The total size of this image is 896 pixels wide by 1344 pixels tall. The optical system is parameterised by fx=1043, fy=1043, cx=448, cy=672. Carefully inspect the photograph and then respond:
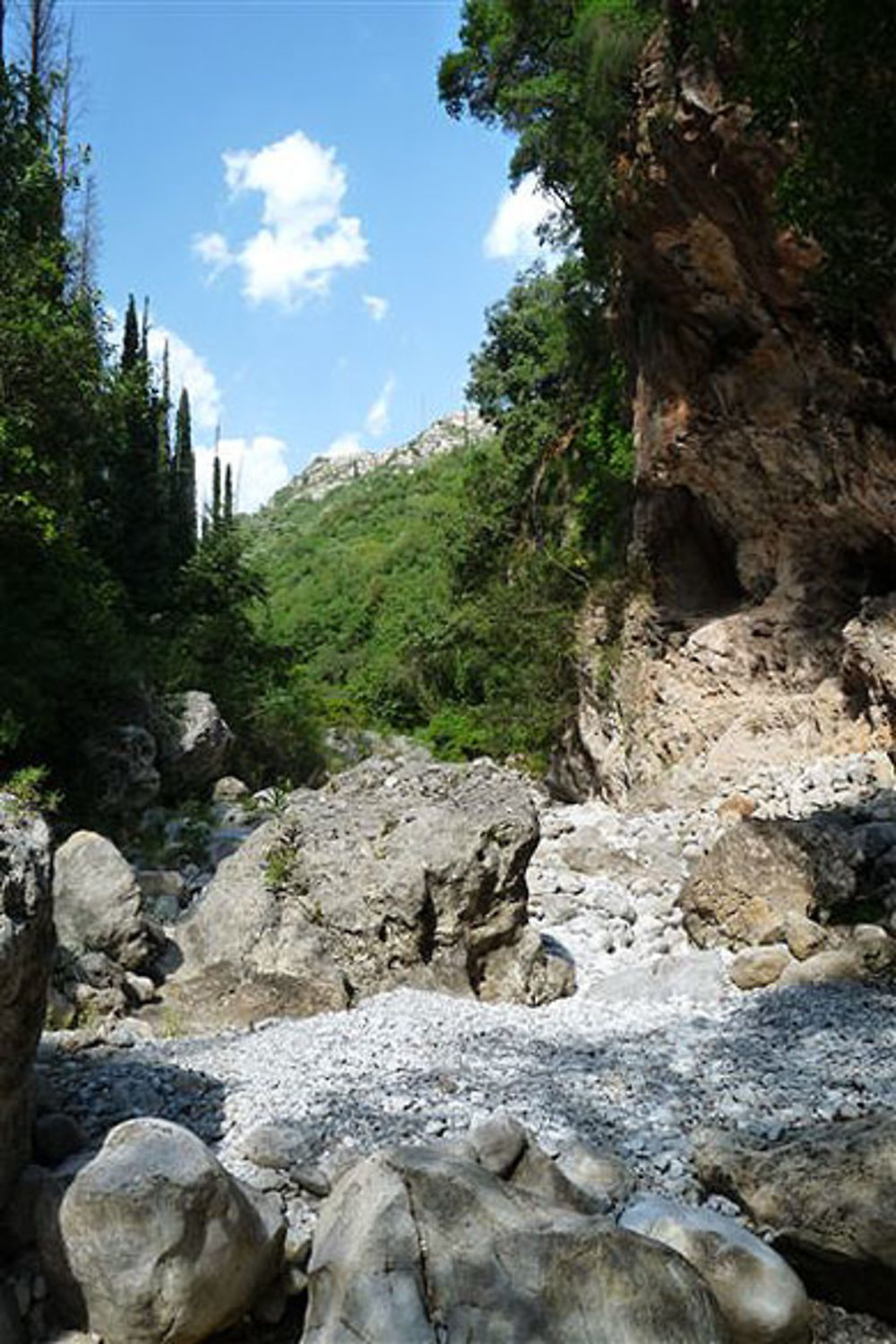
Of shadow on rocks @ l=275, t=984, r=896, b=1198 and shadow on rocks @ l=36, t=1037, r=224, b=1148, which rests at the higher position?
shadow on rocks @ l=36, t=1037, r=224, b=1148

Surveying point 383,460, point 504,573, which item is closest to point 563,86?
point 504,573

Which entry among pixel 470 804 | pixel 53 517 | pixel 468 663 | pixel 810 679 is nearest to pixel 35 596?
pixel 53 517

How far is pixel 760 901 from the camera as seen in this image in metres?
8.15

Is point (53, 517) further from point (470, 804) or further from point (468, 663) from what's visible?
point (468, 663)

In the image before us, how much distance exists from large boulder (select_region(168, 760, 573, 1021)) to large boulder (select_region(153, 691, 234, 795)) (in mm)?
7245

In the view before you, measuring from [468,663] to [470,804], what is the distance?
604 inches

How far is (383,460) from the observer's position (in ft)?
269

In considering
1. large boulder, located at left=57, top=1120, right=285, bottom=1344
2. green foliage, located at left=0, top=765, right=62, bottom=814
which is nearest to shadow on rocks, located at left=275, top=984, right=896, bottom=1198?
large boulder, located at left=57, top=1120, right=285, bottom=1344

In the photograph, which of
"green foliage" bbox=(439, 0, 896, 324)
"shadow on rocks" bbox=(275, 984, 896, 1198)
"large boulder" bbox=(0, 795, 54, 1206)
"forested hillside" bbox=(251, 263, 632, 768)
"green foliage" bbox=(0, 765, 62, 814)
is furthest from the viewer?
"forested hillside" bbox=(251, 263, 632, 768)

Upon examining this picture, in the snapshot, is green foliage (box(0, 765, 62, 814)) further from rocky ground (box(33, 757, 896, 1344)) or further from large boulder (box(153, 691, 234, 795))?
large boulder (box(153, 691, 234, 795))

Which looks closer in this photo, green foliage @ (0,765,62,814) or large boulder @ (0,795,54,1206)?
large boulder @ (0,795,54,1206)

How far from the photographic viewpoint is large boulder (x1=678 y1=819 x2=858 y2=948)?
26.3 feet

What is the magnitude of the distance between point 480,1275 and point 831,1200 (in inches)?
61.4

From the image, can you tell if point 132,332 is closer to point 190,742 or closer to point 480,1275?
point 190,742
